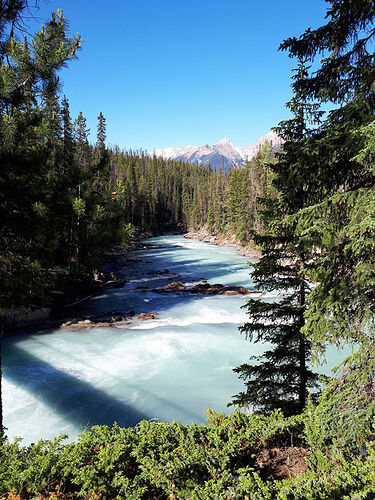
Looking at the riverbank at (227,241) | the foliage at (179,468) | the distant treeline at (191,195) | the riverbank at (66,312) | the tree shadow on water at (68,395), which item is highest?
the distant treeline at (191,195)

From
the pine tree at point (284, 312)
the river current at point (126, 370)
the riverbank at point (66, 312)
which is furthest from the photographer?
the riverbank at point (66, 312)

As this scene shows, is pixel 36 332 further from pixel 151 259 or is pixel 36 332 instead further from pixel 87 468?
pixel 151 259

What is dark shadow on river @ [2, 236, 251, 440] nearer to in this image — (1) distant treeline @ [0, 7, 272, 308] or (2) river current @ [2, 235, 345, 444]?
(2) river current @ [2, 235, 345, 444]

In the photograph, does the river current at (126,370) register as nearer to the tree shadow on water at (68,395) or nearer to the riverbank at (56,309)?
the tree shadow on water at (68,395)

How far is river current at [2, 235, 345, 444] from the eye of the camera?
9.45 m

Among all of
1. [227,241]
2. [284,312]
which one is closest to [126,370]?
[284,312]

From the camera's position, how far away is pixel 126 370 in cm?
1218

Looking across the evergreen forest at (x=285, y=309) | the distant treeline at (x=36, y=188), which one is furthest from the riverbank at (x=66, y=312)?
the evergreen forest at (x=285, y=309)

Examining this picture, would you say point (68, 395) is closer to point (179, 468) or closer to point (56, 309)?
point (179, 468)

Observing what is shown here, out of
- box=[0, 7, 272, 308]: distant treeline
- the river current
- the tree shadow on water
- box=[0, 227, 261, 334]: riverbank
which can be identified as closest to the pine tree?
box=[0, 7, 272, 308]: distant treeline

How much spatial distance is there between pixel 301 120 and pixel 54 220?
21.8ft

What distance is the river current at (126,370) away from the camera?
9453mm

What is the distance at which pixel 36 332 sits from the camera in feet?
50.1

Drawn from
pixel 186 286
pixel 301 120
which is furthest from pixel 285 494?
pixel 186 286
